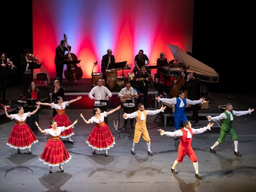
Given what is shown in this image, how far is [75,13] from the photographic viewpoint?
15.9 meters

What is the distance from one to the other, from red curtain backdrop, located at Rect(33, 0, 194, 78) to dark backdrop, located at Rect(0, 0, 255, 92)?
495mm

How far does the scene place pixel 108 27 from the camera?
1605 cm

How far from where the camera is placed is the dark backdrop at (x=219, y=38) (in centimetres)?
1489

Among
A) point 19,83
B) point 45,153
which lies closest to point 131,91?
point 45,153

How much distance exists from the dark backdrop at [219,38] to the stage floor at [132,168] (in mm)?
4766

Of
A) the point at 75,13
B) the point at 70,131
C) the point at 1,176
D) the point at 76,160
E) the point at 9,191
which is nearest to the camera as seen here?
the point at 9,191

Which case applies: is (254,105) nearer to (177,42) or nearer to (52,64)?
(177,42)

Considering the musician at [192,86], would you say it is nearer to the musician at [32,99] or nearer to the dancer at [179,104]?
the dancer at [179,104]

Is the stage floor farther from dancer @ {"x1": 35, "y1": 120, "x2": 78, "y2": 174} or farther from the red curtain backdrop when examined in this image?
the red curtain backdrop

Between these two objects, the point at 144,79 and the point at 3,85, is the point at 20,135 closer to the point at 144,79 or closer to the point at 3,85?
the point at 3,85

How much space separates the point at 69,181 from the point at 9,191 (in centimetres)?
114

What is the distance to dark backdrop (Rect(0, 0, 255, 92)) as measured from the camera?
14891 millimetres

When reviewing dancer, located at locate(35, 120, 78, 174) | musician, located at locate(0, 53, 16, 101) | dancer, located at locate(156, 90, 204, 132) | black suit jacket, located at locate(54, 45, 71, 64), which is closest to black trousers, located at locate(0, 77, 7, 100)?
musician, located at locate(0, 53, 16, 101)

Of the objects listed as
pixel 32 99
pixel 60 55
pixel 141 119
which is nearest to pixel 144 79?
pixel 60 55
